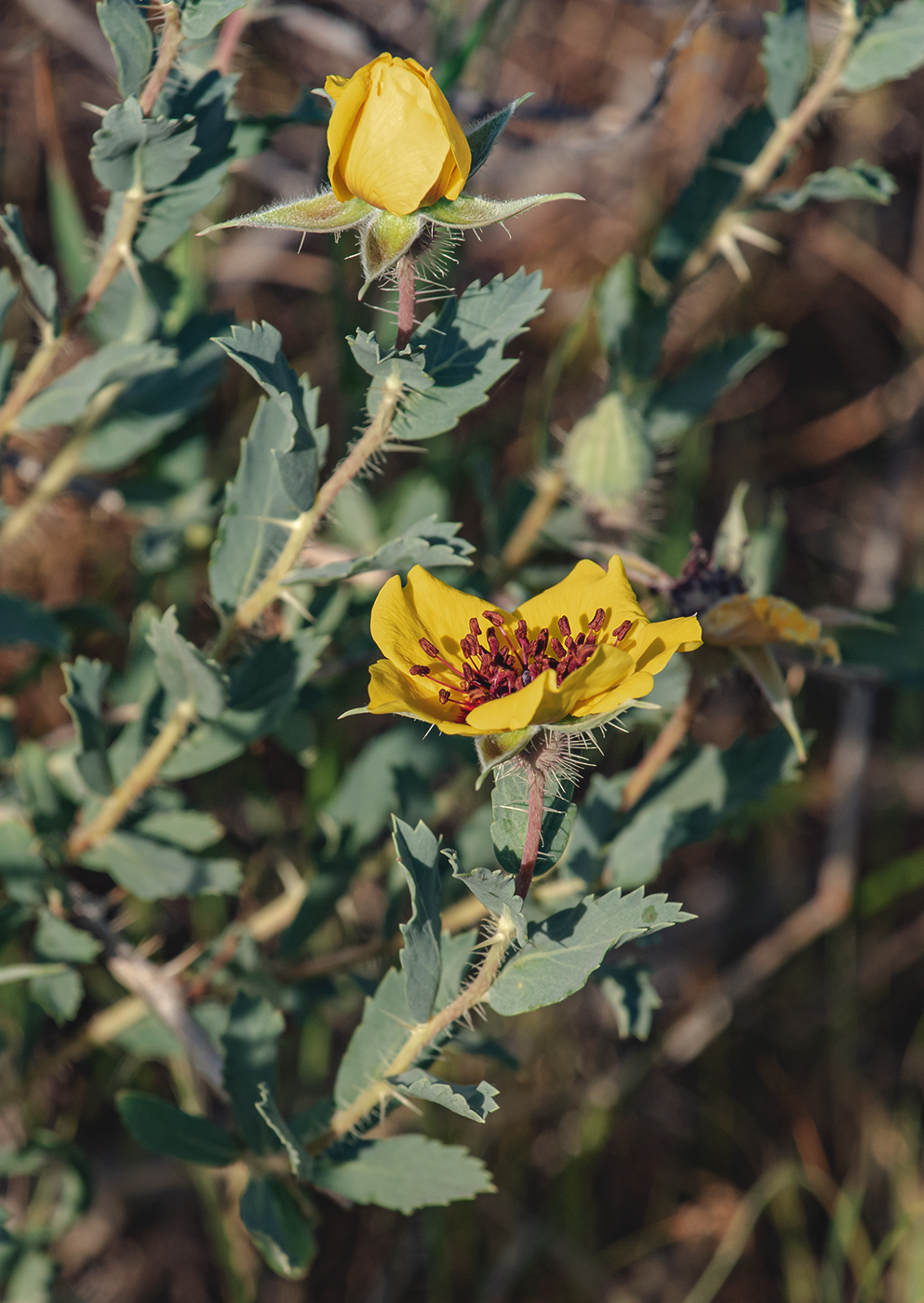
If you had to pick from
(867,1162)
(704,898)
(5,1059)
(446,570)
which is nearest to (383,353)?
(446,570)

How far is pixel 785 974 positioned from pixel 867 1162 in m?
0.63

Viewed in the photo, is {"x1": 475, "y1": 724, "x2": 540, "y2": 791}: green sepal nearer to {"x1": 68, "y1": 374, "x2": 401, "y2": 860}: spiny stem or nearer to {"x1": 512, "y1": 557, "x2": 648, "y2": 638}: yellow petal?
{"x1": 512, "y1": 557, "x2": 648, "y2": 638}: yellow petal

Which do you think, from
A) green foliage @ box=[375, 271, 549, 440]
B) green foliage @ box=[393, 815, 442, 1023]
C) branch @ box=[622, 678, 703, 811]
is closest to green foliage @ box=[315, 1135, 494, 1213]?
green foliage @ box=[393, 815, 442, 1023]

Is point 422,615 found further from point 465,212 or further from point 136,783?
point 136,783

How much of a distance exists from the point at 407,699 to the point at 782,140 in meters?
1.90

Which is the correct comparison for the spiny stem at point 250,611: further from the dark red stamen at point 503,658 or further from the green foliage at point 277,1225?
the green foliage at point 277,1225

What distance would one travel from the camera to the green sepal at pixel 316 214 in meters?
1.59

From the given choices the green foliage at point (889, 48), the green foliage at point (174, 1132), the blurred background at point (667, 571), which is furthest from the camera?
the blurred background at point (667, 571)

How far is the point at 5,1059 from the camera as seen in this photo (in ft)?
9.49

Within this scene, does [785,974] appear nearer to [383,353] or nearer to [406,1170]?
[406,1170]

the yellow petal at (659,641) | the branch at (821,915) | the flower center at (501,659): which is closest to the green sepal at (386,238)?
the flower center at (501,659)

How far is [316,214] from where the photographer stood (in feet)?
5.39

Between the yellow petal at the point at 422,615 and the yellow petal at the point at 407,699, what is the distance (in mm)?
36

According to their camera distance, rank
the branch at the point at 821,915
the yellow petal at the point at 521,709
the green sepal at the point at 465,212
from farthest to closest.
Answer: the branch at the point at 821,915
the green sepal at the point at 465,212
the yellow petal at the point at 521,709
